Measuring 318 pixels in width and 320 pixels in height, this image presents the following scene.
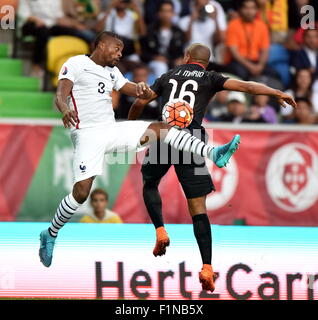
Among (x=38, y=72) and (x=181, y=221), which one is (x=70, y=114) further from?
(x=38, y=72)

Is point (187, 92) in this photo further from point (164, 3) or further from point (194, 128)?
point (164, 3)

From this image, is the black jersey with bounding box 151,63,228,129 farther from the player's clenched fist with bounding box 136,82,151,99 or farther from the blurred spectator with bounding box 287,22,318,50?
the blurred spectator with bounding box 287,22,318,50

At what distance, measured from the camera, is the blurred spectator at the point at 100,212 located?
1220cm

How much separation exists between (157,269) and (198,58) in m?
1.98

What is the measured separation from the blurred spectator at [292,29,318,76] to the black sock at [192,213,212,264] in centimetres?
646

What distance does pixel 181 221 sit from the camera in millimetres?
13469

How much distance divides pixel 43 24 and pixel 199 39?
227 cm

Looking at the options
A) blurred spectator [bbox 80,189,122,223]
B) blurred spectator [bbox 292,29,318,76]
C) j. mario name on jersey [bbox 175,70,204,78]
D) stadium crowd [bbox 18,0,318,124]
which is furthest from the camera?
blurred spectator [bbox 292,29,318,76]

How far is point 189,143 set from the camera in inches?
369

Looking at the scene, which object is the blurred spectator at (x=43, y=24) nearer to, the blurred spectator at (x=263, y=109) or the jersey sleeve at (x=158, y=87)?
the blurred spectator at (x=263, y=109)

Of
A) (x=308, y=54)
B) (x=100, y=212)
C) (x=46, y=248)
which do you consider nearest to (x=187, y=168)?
(x=46, y=248)

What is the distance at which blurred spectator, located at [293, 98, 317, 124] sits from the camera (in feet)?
47.9

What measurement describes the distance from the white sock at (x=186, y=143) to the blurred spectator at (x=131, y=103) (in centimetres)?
463

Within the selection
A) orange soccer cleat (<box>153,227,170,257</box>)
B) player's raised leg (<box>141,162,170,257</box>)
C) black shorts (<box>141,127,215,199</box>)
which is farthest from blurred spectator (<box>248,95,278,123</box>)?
orange soccer cleat (<box>153,227,170,257</box>)
